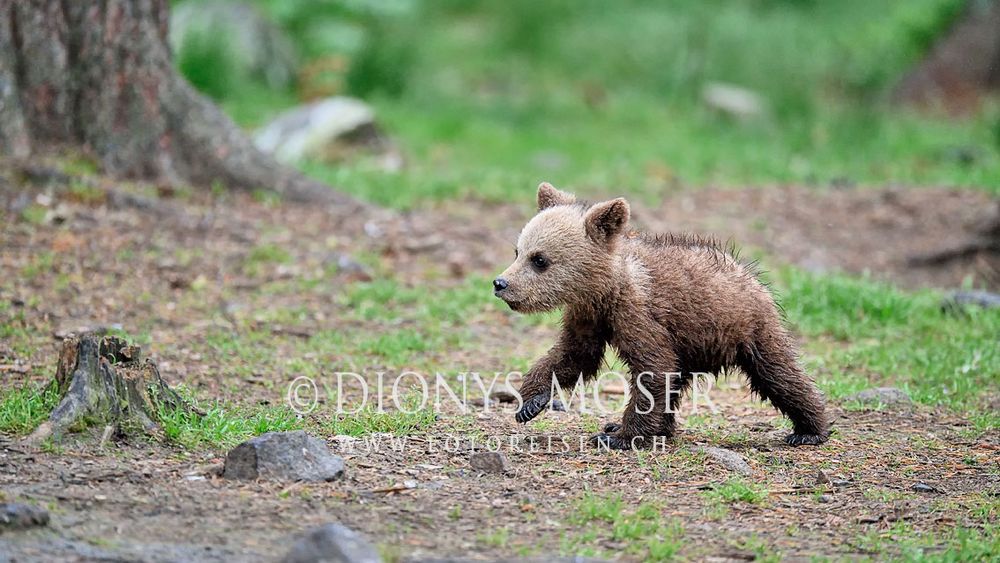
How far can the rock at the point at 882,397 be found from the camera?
684cm

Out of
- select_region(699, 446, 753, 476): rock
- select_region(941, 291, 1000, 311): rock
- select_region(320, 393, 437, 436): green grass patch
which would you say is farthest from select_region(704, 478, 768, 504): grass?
select_region(941, 291, 1000, 311): rock

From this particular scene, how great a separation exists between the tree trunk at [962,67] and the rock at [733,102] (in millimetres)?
2091

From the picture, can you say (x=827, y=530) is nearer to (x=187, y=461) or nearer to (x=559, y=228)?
(x=559, y=228)

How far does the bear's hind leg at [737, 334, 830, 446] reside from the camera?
5848 millimetres

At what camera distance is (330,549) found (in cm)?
390

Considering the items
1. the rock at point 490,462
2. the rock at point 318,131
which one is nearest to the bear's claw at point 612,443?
the rock at point 490,462

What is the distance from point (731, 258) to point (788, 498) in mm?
1368

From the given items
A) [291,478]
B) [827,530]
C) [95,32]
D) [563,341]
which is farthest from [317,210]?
[827,530]

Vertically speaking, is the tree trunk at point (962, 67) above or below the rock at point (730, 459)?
above

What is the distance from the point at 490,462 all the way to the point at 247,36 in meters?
11.2

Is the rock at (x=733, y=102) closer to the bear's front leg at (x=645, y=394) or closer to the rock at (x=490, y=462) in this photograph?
the bear's front leg at (x=645, y=394)

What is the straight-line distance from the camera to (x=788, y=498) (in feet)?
16.9

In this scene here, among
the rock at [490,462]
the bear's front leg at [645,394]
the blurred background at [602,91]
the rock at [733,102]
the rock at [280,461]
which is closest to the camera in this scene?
the rock at [280,461]

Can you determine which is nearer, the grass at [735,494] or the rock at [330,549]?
the rock at [330,549]
